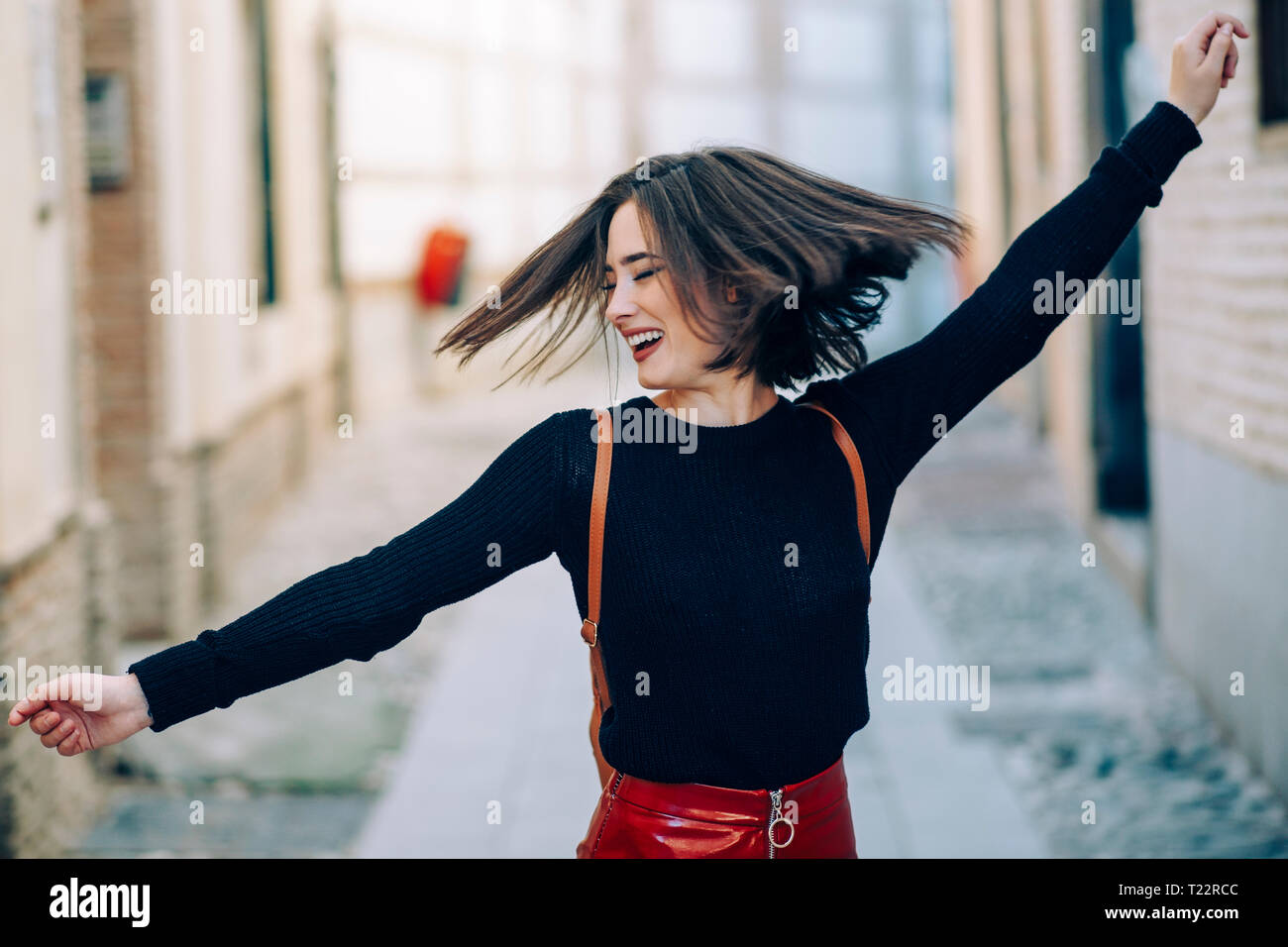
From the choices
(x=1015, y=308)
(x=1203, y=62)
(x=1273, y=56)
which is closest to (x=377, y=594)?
(x=1015, y=308)

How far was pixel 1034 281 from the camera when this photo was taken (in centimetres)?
231

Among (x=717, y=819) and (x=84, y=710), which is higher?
(x=84, y=710)

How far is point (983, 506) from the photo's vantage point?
34.4 feet

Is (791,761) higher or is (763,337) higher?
(763,337)

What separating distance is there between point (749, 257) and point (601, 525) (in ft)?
1.46

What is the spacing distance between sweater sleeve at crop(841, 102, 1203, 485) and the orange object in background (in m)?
15.3

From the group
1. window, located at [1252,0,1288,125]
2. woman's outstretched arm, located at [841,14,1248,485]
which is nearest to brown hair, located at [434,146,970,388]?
woman's outstretched arm, located at [841,14,1248,485]

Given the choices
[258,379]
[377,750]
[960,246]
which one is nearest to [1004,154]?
[258,379]

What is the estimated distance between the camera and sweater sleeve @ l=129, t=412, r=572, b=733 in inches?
82.9

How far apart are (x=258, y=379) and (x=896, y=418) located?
826 cm

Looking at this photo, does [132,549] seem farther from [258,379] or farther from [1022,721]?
[1022,721]

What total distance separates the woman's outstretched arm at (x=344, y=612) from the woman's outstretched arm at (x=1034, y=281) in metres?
0.51

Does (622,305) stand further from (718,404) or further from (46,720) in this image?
(46,720)

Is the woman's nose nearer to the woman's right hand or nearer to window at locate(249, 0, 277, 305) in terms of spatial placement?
the woman's right hand
